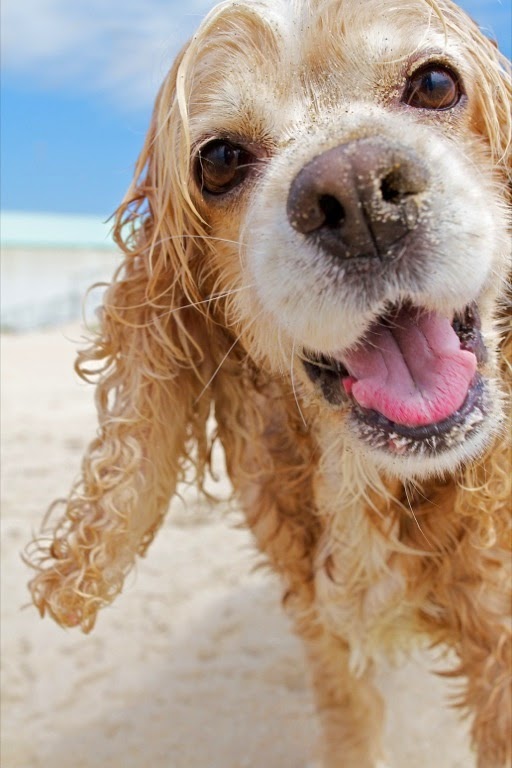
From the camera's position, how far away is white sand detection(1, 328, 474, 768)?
263cm

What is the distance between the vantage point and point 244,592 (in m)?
3.44

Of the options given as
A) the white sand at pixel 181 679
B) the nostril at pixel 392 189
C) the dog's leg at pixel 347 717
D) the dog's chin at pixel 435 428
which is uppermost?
the nostril at pixel 392 189

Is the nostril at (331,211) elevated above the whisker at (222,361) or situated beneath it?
elevated above

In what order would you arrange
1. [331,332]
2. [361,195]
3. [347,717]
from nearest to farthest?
[361,195] < [331,332] < [347,717]

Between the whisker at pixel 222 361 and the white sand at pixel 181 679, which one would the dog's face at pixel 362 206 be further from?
the white sand at pixel 181 679

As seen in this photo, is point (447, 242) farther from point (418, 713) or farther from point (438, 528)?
point (418, 713)

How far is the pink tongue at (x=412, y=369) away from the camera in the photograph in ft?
5.23

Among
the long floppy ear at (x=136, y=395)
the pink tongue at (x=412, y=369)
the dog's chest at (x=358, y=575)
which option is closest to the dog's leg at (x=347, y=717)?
the dog's chest at (x=358, y=575)

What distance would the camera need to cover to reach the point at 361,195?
1.39m

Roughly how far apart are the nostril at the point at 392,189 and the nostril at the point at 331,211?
0.23ft

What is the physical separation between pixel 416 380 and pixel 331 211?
1.17 ft

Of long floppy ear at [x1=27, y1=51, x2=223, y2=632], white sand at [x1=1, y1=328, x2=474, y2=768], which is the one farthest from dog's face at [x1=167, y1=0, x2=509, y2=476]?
white sand at [x1=1, y1=328, x2=474, y2=768]

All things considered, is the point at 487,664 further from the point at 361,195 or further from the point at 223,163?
the point at 223,163

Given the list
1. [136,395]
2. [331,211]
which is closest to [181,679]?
[136,395]
